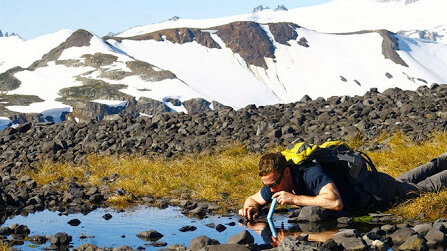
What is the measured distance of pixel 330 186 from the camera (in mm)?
9320

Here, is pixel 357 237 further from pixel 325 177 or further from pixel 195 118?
pixel 195 118

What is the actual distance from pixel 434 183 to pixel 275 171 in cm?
303

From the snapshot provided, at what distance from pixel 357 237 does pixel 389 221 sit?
78.2 inches

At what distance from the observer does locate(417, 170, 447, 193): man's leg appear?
34.2 ft

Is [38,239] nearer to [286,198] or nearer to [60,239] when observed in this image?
[60,239]

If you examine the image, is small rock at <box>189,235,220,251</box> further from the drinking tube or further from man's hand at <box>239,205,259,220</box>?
man's hand at <box>239,205,259,220</box>

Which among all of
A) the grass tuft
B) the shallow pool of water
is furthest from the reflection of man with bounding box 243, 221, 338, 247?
the grass tuft

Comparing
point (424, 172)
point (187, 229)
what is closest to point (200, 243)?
point (187, 229)

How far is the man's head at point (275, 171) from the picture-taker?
9.12 meters

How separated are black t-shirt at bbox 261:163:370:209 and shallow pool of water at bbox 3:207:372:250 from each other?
556 millimetres

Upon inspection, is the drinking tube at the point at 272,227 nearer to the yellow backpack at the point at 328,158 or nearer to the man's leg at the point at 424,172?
the yellow backpack at the point at 328,158

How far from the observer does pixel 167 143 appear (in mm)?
20891

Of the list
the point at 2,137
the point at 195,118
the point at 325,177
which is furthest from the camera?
the point at 2,137

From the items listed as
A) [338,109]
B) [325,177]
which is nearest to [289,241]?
[325,177]
